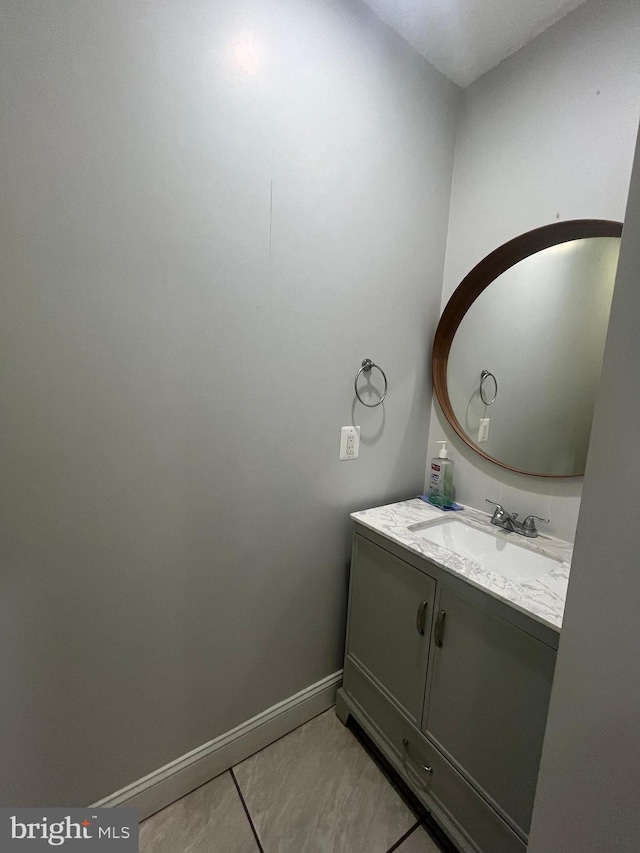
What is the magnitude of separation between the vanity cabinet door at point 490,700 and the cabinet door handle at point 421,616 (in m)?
0.04

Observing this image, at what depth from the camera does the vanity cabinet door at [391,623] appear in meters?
1.07

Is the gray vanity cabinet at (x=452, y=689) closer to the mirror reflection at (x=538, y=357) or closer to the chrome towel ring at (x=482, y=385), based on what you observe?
the mirror reflection at (x=538, y=357)

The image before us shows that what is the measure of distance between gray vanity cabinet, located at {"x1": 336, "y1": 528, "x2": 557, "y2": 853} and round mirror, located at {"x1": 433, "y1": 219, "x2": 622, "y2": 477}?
576mm

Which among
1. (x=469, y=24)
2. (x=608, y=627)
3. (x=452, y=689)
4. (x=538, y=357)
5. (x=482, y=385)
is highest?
→ (x=469, y=24)

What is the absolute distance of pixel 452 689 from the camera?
99cm

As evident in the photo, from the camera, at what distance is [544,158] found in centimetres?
117

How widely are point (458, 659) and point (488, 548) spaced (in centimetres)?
41

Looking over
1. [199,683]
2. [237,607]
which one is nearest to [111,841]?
[199,683]

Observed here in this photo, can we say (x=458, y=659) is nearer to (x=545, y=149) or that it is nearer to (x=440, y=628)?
(x=440, y=628)

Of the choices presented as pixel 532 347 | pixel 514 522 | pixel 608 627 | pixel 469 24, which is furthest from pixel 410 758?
pixel 469 24

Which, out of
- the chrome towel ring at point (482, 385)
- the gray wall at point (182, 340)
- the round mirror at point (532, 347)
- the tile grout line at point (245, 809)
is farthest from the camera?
the chrome towel ring at point (482, 385)

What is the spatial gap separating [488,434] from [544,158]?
37.9 inches

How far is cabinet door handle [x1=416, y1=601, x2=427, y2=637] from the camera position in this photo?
41.5 inches

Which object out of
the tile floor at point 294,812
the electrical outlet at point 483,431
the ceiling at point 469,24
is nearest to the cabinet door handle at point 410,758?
the tile floor at point 294,812
